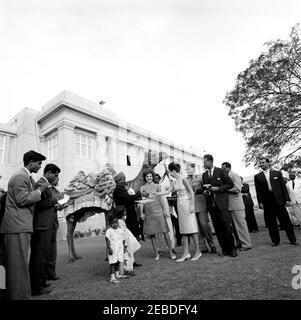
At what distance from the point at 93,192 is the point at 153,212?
141 centimetres

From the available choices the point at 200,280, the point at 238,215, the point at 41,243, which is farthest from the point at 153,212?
the point at 41,243

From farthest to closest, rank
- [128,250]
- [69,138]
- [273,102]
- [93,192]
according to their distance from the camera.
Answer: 1. [69,138]
2. [273,102]
3. [93,192]
4. [128,250]

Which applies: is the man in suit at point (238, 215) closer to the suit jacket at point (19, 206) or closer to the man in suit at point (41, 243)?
the man in suit at point (41, 243)

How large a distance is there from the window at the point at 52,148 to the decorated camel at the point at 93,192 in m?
16.7

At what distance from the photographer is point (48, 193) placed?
392cm

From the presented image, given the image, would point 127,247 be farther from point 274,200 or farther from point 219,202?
point 274,200

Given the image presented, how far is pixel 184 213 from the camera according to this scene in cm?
496

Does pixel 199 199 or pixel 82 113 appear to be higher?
pixel 82 113

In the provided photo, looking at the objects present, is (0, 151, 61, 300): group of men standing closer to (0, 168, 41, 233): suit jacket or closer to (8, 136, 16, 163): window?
(0, 168, 41, 233): suit jacket

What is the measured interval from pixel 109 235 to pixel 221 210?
7.37ft

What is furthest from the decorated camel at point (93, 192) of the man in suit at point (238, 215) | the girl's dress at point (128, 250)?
the man in suit at point (238, 215)

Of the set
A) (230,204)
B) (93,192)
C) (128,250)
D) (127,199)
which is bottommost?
(128,250)
